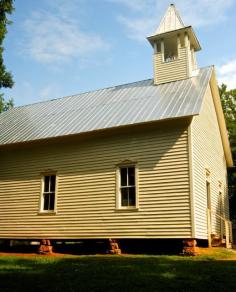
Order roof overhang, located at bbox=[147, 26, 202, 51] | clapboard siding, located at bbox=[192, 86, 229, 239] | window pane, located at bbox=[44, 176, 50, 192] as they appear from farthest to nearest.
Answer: roof overhang, located at bbox=[147, 26, 202, 51] → window pane, located at bbox=[44, 176, 50, 192] → clapboard siding, located at bbox=[192, 86, 229, 239]

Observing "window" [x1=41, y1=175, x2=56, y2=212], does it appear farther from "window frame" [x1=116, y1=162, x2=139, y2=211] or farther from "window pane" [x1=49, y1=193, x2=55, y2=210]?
"window frame" [x1=116, y1=162, x2=139, y2=211]

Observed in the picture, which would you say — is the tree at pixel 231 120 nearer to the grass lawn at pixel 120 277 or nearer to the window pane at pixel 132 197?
the window pane at pixel 132 197

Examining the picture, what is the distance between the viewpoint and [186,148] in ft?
47.8

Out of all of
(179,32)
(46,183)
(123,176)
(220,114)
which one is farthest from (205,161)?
(46,183)

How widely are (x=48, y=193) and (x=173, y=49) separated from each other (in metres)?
10.1

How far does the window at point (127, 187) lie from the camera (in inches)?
604

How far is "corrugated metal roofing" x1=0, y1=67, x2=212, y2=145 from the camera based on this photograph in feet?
51.0

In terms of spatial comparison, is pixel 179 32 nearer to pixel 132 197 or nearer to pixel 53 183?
pixel 132 197

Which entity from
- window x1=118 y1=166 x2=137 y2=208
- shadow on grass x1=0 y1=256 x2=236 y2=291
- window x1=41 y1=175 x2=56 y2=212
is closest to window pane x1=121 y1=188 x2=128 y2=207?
window x1=118 y1=166 x2=137 y2=208

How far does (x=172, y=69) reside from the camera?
750 inches

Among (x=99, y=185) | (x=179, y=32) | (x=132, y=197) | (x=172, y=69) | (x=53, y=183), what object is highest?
(x=179, y=32)

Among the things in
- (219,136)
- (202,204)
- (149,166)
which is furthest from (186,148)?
(219,136)

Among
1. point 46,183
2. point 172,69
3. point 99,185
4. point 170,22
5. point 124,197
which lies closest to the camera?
point 124,197

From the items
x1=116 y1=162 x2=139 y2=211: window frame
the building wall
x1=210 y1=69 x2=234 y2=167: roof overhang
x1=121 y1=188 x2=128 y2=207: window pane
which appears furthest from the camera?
x1=210 y1=69 x2=234 y2=167: roof overhang
